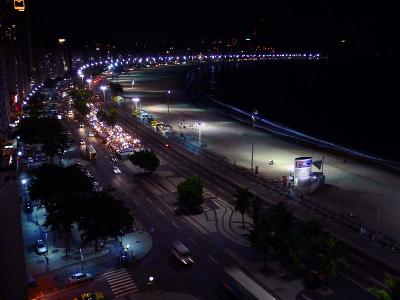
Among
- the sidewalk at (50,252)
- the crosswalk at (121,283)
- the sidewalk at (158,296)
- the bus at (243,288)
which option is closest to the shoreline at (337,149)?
the bus at (243,288)

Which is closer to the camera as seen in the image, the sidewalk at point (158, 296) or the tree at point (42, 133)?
the sidewalk at point (158, 296)

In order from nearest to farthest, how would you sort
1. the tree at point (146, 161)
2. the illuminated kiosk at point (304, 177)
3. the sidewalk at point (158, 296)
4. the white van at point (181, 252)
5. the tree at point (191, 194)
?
the sidewalk at point (158, 296)
the white van at point (181, 252)
the tree at point (191, 194)
the illuminated kiosk at point (304, 177)
the tree at point (146, 161)

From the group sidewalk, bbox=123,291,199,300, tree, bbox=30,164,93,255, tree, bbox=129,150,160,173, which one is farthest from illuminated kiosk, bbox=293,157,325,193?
sidewalk, bbox=123,291,199,300

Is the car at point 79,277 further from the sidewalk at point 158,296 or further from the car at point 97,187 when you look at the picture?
the car at point 97,187

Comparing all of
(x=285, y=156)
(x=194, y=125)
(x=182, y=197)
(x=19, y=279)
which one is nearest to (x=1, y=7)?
(x=194, y=125)

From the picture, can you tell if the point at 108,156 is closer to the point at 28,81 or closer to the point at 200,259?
the point at 200,259

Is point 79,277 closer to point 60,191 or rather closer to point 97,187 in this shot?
point 60,191
